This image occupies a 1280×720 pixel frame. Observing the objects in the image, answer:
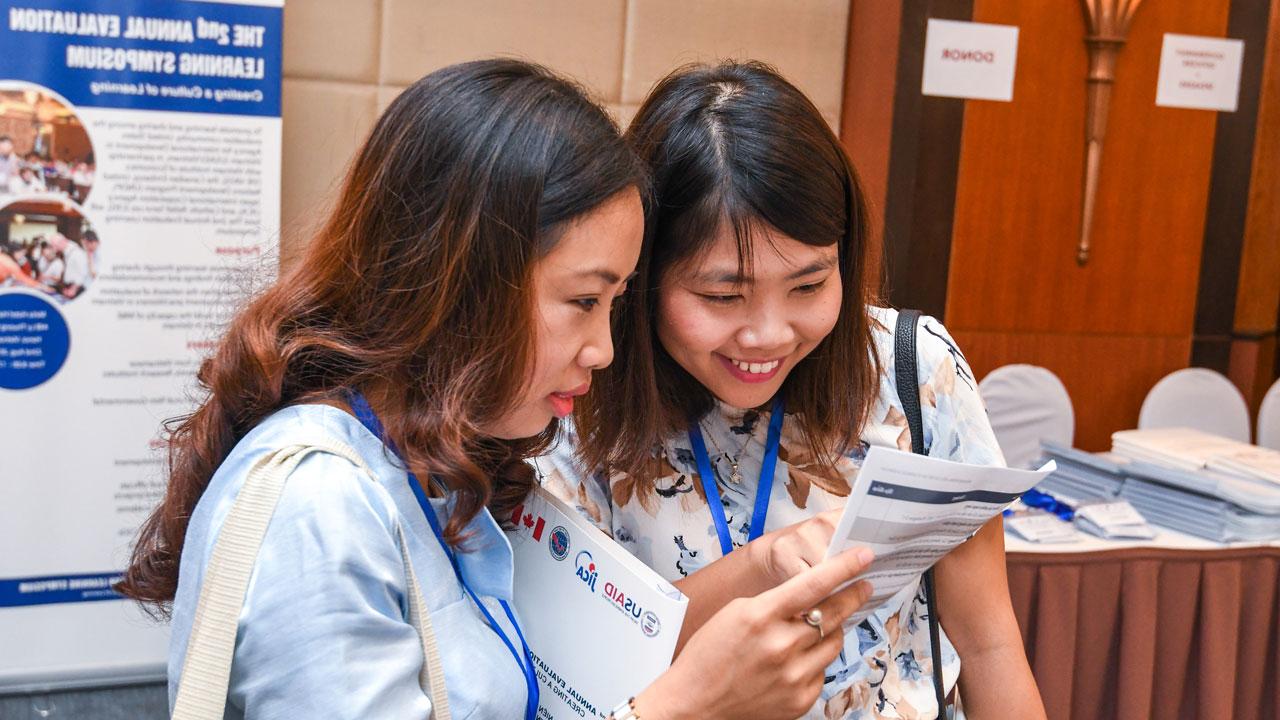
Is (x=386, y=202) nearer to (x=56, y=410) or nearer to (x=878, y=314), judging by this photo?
(x=878, y=314)

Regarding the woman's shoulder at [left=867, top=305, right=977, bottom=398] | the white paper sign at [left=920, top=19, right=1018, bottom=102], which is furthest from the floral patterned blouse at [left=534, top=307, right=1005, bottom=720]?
the white paper sign at [left=920, top=19, right=1018, bottom=102]

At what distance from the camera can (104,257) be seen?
11.0 feet

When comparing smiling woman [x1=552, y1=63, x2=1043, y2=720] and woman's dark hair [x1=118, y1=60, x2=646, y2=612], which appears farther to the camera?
smiling woman [x1=552, y1=63, x2=1043, y2=720]

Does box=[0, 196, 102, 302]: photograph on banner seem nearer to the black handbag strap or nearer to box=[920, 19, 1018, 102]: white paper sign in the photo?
the black handbag strap

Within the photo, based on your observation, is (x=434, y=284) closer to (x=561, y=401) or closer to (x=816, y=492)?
(x=561, y=401)

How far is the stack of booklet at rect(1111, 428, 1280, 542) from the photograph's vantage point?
2949 millimetres

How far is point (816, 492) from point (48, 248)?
8.75ft

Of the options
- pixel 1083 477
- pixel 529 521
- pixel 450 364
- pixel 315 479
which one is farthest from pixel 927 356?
pixel 1083 477

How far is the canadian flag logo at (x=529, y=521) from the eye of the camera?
132cm

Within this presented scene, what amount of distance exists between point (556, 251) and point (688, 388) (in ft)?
1.58

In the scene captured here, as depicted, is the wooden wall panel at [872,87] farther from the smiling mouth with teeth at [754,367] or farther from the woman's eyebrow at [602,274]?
the woman's eyebrow at [602,274]

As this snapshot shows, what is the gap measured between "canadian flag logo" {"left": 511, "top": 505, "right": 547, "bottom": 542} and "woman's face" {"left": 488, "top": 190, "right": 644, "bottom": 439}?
0.17 metres

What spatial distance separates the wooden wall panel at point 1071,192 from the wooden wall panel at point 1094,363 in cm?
5

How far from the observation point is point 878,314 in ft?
5.27
